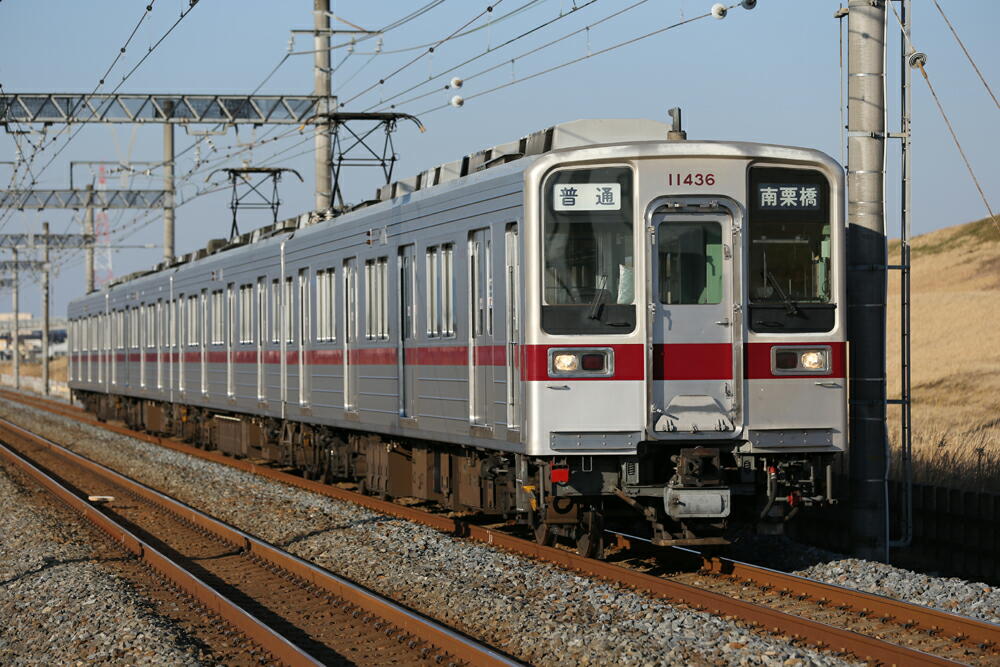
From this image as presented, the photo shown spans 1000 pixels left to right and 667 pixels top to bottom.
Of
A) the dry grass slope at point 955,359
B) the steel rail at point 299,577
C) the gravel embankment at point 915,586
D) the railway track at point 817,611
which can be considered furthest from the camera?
the dry grass slope at point 955,359

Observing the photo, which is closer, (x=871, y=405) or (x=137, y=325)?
(x=871, y=405)

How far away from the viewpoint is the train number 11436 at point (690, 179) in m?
10.4

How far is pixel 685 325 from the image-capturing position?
34.1 feet

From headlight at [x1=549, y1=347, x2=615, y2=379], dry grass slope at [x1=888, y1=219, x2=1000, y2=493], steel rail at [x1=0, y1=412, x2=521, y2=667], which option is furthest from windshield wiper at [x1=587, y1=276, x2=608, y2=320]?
dry grass slope at [x1=888, y1=219, x2=1000, y2=493]

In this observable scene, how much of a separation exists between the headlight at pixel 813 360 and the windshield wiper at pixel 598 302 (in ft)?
5.10

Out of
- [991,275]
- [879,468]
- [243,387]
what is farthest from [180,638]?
[991,275]

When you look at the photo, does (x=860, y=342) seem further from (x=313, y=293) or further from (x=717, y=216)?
(x=313, y=293)

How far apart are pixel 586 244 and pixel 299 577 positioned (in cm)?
364

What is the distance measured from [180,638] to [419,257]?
5.23 m

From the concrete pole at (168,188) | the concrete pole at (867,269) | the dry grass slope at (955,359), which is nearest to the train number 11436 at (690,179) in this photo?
the concrete pole at (867,269)

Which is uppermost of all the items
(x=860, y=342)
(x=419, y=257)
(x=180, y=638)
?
(x=419, y=257)

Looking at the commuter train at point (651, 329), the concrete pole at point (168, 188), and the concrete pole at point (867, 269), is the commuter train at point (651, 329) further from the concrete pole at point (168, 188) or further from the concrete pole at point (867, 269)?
the concrete pole at point (168, 188)

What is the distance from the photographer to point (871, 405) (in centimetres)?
1169

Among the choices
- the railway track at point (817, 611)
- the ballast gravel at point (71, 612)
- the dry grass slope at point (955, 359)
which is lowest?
the ballast gravel at point (71, 612)
